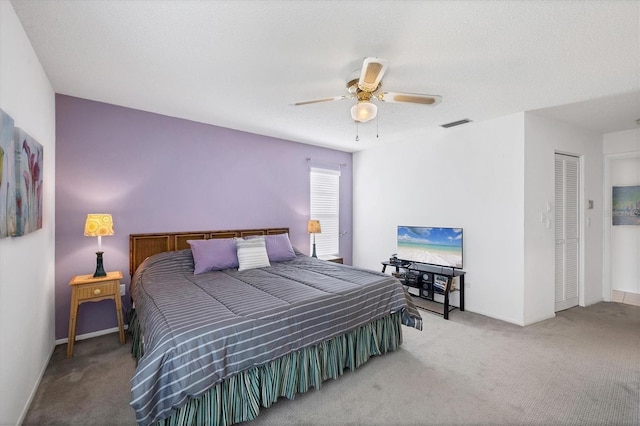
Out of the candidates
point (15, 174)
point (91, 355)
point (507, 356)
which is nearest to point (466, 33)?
point (507, 356)

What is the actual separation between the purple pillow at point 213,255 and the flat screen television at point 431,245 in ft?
8.81

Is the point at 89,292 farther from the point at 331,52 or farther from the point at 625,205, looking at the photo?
the point at 625,205

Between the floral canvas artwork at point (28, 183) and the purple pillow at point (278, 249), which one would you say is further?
the purple pillow at point (278, 249)

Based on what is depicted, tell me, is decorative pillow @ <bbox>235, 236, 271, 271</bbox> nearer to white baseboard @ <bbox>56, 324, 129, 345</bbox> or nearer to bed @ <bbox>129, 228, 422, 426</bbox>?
bed @ <bbox>129, 228, 422, 426</bbox>

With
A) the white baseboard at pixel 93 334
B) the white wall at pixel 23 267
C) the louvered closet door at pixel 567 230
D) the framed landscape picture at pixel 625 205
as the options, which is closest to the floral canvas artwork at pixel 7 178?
the white wall at pixel 23 267

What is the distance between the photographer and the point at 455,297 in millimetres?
4031

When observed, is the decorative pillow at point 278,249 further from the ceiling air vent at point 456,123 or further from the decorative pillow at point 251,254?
the ceiling air vent at point 456,123

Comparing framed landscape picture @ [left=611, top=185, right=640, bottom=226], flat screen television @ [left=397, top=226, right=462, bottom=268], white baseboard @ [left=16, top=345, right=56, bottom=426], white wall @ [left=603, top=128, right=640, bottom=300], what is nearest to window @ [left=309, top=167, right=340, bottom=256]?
flat screen television @ [left=397, top=226, right=462, bottom=268]

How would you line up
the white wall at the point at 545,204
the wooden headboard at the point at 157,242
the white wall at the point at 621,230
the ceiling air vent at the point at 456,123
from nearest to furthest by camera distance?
the wooden headboard at the point at 157,242 < the white wall at the point at 545,204 < the ceiling air vent at the point at 456,123 < the white wall at the point at 621,230

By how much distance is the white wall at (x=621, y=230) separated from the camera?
13.7 feet

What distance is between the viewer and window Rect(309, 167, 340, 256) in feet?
16.9

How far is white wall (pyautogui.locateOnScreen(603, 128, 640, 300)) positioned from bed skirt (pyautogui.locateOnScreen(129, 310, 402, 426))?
417 centimetres

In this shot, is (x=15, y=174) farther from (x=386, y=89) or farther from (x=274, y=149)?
(x=274, y=149)

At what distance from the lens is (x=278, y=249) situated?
3.80 meters
